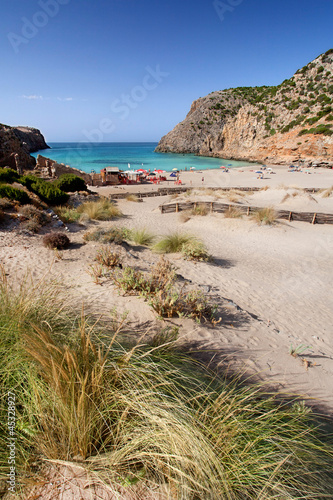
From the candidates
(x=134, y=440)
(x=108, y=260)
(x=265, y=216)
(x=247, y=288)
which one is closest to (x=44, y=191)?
(x=108, y=260)

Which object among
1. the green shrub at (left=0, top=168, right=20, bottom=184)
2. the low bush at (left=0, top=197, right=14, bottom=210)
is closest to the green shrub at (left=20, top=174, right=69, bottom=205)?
the green shrub at (left=0, top=168, right=20, bottom=184)

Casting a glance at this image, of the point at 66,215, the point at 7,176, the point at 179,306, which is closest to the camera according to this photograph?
the point at 179,306

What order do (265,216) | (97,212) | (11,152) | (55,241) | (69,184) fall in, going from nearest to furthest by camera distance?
(55,241), (97,212), (265,216), (69,184), (11,152)

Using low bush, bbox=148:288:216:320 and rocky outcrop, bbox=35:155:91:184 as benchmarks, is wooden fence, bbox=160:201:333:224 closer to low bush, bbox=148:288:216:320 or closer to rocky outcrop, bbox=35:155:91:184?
low bush, bbox=148:288:216:320

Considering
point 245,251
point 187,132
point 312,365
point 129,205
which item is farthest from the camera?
point 187,132

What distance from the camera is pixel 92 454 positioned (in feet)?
5.53

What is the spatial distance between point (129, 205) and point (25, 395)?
16335mm

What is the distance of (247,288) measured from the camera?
6371mm

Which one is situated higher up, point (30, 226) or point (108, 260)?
point (30, 226)

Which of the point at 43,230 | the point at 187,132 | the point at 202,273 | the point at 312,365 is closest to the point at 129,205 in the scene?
the point at 43,230

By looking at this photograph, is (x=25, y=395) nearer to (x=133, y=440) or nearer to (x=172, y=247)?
(x=133, y=440)

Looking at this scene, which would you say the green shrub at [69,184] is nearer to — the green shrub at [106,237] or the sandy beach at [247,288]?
the sandy beach at [247,288]

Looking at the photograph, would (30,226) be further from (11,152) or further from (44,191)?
(11,152)

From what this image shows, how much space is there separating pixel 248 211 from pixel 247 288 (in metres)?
8.13
